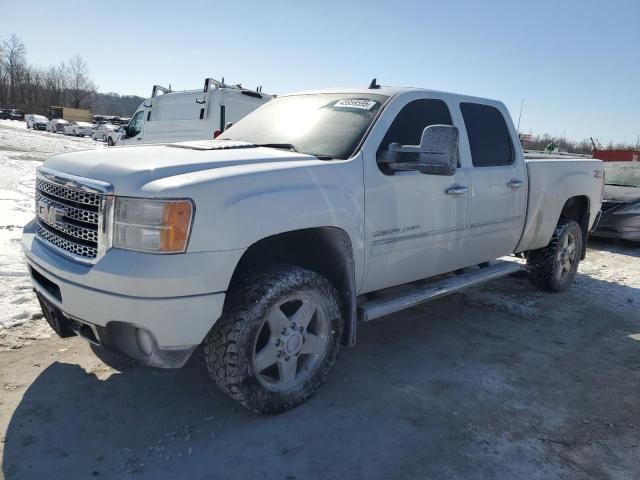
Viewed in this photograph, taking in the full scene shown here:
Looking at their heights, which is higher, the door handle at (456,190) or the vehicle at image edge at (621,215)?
the door handle at (456,190)

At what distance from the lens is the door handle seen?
12.8 feet

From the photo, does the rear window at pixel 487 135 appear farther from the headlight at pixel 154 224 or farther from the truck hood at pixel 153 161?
the headlight at pixel 154 224

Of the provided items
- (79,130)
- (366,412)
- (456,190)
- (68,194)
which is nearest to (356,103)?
(456,190)

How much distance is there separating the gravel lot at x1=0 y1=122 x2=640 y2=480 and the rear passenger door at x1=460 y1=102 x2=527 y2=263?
33.4 inches

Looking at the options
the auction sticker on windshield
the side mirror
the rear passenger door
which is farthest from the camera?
the rear passenger door

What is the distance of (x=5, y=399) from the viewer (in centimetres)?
306

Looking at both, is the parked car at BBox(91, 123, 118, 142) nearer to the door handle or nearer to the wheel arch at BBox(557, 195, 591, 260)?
the wheel arch at BBox(557, 195, 591, 260)

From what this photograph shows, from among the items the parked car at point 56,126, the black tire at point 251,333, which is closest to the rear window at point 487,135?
the black tire at point 251,333

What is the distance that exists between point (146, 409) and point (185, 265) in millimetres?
1115

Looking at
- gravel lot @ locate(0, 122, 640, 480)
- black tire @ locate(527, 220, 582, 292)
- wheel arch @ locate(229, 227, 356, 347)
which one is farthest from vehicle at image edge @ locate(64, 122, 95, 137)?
wheel arch @ locate(229, 227, 356, 347)

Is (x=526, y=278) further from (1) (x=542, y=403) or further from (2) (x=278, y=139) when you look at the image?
(2) (x=278, y=139)

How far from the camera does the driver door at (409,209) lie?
341 cm

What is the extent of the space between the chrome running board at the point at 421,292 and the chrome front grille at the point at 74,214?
5.68 feet

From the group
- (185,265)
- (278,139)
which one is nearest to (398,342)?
(278,139)
